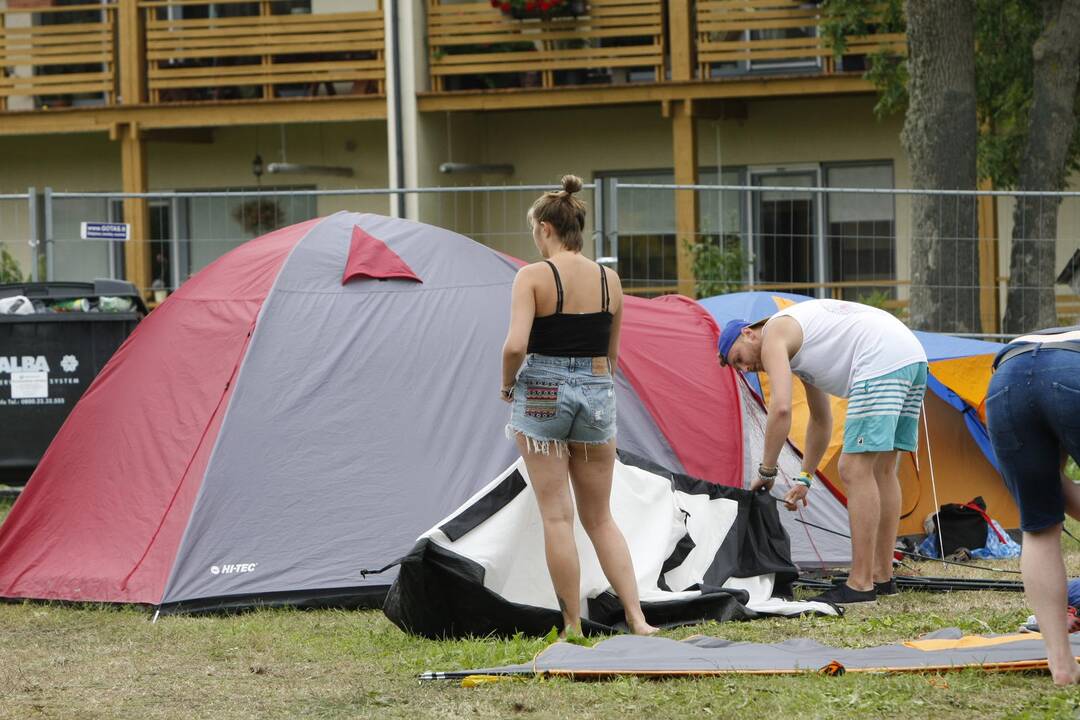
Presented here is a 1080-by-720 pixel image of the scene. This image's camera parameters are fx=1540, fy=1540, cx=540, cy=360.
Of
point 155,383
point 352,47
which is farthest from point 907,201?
point 155,383

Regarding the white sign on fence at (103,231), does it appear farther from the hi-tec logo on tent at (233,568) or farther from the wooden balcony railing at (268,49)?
the wooden balcony railing at (268,49)

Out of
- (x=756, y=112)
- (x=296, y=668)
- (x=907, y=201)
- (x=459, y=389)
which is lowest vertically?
(x=296, y=668)

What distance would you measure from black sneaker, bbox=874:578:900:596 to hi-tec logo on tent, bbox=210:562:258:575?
2.56 m

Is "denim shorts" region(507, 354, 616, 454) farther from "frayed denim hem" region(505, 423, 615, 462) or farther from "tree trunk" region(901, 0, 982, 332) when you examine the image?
"tree trunk" region(901, 0, 982, 332)

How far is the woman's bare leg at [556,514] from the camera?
539 cm

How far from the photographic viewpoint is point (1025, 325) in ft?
40.9

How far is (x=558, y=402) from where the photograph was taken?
210 inches

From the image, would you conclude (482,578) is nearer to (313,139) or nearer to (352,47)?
(352,47)

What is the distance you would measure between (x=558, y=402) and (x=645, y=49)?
12364 mm

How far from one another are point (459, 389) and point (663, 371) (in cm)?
100

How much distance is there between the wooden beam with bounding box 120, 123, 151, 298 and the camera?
682 inches

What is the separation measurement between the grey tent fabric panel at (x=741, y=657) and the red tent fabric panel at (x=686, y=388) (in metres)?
2.08

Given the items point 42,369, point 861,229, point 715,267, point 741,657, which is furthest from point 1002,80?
point 741,657

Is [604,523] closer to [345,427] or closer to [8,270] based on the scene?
[345,427]
